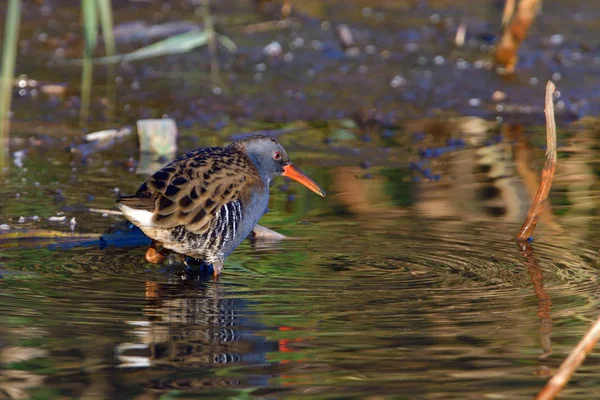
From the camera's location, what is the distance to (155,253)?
20.6 ft

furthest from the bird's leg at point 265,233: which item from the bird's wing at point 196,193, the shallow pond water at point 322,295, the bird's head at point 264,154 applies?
the bird's wing at point 196,193

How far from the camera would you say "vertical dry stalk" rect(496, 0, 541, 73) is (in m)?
11.2

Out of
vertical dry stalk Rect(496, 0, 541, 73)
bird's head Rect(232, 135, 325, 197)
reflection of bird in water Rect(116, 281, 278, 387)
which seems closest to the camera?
reflection of bird in water Rect(116, 281, 278, 387)

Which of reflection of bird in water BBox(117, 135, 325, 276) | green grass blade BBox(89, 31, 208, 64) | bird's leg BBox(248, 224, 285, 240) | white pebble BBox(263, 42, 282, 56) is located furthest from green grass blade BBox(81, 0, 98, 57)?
white pebble BBox(263, 42, 282, 56)

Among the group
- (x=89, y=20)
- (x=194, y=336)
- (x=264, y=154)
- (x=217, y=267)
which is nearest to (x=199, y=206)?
→ (x=217, y=267)

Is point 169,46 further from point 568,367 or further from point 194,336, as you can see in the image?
point 568,367

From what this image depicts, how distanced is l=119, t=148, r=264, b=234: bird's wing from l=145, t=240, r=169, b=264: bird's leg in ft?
0.99

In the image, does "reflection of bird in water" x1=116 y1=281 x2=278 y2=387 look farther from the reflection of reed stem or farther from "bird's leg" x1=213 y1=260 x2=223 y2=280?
the reflection of reed stem

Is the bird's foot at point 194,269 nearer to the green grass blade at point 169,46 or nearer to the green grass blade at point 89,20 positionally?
the green grass blade at point 169,46

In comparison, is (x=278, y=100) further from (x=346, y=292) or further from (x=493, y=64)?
(x=346, y=292)

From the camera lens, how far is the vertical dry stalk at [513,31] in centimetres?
1125

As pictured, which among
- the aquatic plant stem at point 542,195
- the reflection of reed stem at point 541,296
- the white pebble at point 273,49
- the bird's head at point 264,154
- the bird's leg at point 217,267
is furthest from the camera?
the white pebble at point 273,49

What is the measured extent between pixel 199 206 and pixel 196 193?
0.08m

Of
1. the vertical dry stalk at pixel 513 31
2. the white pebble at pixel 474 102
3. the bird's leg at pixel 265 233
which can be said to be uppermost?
the vertical dry stalk at pixel 513 31
